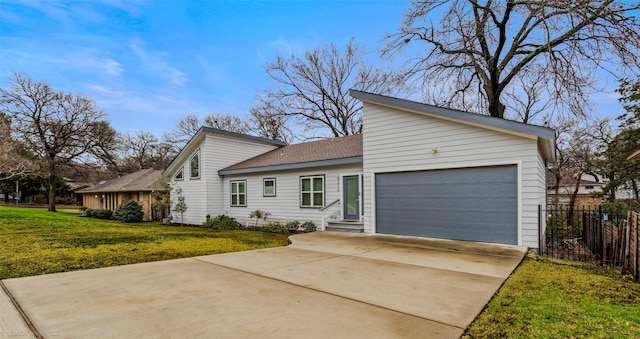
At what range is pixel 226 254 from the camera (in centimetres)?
743

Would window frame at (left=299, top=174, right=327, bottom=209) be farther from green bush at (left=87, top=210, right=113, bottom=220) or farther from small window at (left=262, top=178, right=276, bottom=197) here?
green bush at (left=87, top=210, right=113, bottom=220)

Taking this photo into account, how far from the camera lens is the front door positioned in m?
11.6

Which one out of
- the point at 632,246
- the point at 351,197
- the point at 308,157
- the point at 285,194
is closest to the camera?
the point at 632,246

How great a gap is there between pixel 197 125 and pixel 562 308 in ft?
122

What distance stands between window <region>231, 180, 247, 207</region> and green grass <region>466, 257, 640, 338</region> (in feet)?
40.5

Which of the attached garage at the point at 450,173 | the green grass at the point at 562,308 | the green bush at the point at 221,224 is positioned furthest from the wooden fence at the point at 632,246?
the green bush at the point at 221,224

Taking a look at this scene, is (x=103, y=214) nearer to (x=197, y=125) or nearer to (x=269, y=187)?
(x=197, y=125)

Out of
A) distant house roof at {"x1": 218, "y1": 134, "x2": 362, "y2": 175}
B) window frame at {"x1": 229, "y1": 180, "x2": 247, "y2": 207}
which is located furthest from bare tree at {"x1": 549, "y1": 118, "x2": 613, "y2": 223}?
window frame at {"x1": 229, "y1": 180, "x2": 247, "y2": 207}

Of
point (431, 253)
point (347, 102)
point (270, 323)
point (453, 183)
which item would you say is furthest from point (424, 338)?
point (347, 102)

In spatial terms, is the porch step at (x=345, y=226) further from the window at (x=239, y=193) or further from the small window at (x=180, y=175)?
the small window at (x=180, y=175)

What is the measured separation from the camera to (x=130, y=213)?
20.5m

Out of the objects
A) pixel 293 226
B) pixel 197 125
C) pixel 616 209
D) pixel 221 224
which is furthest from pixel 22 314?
pixel 197 125

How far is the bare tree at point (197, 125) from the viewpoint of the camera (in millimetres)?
34719

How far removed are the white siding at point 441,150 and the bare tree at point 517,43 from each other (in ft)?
12.1
